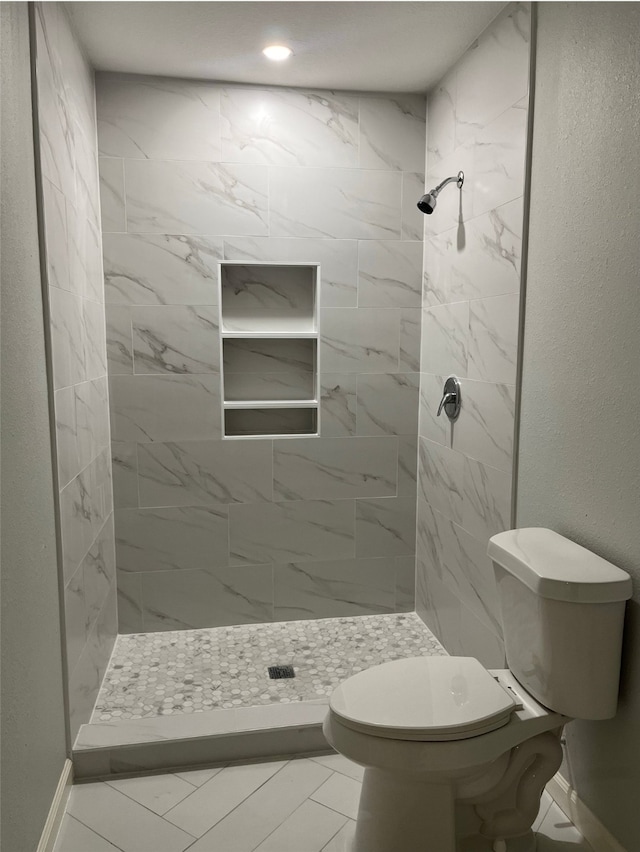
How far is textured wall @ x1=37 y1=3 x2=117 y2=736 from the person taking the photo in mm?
1960

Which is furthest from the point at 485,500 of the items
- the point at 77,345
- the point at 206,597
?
the point at 77,345

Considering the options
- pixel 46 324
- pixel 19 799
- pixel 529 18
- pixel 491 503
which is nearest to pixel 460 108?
pixel 529 18

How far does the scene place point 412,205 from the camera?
3012 mm

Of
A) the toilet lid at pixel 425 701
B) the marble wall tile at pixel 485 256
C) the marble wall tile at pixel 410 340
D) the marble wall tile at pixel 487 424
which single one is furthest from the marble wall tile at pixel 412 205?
the toilet lid at pixel 425 701

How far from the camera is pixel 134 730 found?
2.17 metres

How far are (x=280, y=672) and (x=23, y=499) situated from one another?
145 centimetres

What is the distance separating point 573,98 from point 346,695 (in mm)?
1716

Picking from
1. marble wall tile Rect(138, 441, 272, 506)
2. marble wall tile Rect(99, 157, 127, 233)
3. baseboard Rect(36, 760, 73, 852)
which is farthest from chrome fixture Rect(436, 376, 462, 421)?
baseboard Rect(36, 760, 73, 852)

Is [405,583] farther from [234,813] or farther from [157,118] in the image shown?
[157,118]

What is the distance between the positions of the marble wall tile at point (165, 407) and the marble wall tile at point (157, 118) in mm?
951

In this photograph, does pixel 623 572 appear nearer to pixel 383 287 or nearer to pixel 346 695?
pixel 346 695

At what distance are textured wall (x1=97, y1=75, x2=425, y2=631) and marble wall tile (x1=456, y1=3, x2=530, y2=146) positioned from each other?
17.6 inches

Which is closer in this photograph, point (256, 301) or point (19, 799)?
point (19, 799)

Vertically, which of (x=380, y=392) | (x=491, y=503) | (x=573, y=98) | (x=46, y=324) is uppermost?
(x=573, y=98)
